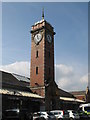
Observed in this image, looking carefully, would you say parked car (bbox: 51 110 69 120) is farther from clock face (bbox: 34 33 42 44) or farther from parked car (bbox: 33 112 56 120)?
clock face (bbox: 34 33 42 44)

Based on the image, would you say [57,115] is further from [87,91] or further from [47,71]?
[87,91]

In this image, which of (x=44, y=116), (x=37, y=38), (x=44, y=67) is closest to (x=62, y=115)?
(x=44, y=116)

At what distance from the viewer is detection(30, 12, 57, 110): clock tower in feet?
138

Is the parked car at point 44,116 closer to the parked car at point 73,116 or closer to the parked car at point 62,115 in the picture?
the parked car at point 62,115

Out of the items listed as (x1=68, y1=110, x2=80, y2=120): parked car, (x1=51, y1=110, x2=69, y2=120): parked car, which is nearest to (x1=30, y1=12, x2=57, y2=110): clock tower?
(x1=68, y1=110, x2=80, y2=120): parked car

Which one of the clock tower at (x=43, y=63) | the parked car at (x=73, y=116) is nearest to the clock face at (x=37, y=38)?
the clock tower at (x=43, y=63)

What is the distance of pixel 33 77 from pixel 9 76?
555 centimetres

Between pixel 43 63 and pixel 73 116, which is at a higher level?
pixel 43 63

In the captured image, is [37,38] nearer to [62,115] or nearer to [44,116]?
[62,115]

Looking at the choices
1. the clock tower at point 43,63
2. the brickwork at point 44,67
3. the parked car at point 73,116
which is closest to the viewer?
the parked car at point 73,116

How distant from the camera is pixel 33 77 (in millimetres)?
44406

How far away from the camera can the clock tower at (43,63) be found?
42.2 meters

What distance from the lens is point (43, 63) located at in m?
43.2

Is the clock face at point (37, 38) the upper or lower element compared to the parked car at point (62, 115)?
upper
